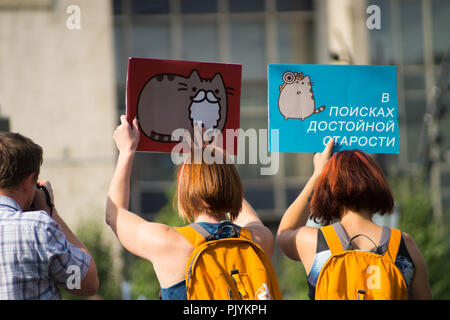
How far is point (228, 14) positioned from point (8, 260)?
47.2ft

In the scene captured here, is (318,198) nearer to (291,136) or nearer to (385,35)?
(291,136)

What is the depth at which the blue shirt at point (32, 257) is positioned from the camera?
2.23 metres

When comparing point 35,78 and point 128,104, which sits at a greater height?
point 35,78

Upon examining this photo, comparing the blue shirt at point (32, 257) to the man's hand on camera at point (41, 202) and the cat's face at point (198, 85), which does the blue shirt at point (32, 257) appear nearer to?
the man's hand on camera at point (41, 202)

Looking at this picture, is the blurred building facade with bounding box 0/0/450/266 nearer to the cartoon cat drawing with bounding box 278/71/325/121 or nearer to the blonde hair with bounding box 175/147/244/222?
the cartoon cat drawing with bounding box 278/71/325/121

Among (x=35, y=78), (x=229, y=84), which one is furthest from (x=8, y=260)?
(x=35, y=78)

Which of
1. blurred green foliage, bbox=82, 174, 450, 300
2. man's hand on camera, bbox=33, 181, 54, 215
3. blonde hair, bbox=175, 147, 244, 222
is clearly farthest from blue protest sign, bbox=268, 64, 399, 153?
blurred green foliage, bbox=82, 174, 450, 300

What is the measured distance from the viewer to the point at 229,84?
9.96 ft

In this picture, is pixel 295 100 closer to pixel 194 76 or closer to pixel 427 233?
pixel 194 76

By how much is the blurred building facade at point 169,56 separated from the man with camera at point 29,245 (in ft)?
39.3

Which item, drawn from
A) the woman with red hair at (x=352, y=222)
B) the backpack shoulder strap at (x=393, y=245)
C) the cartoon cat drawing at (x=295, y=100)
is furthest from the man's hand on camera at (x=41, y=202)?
the backpack shoulder strap at (x=393, y=245)

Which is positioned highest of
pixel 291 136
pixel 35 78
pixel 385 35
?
pixel 385 35

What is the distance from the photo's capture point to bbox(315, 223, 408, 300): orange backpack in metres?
2.33
